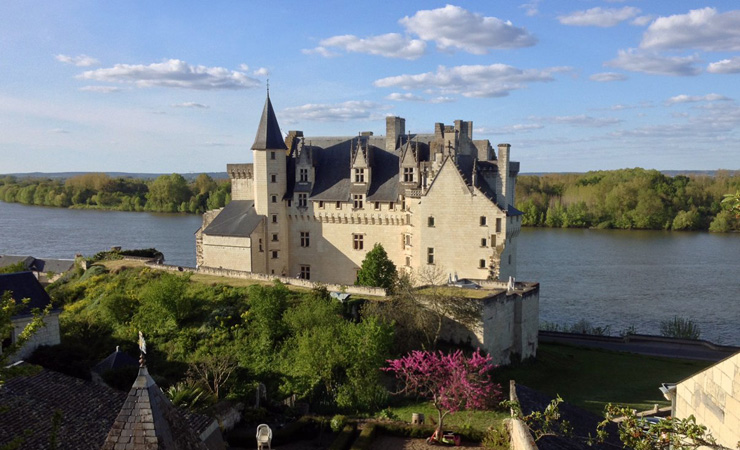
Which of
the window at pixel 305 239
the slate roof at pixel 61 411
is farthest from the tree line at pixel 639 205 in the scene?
the slate roof at pixel 61 411

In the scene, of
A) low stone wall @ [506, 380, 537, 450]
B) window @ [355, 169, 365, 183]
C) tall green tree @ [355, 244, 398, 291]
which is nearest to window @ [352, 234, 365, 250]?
window @ [355, 169, 365, 183]

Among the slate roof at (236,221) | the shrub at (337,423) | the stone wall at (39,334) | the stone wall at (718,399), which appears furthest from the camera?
the slate roof at (236,221)

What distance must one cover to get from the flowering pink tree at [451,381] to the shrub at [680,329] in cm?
1950

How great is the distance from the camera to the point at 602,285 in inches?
1693

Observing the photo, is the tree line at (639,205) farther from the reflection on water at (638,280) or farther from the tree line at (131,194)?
the tree line at (131,194)

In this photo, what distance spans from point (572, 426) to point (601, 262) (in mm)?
41551

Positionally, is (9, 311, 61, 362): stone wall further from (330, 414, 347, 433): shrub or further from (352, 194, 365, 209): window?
(352, 194, 365, 209): window

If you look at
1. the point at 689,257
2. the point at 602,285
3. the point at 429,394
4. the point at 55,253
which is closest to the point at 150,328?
the point at 429,394

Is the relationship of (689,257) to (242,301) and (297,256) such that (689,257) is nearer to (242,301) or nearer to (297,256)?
(297,256)

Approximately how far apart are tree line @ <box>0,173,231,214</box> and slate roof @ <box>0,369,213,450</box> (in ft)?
195

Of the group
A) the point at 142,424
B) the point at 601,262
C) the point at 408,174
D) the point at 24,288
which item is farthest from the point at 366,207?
the point at 601,262

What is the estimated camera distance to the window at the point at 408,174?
29250mm

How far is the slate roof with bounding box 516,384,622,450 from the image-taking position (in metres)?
10.9

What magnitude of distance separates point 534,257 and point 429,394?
35.5 m
